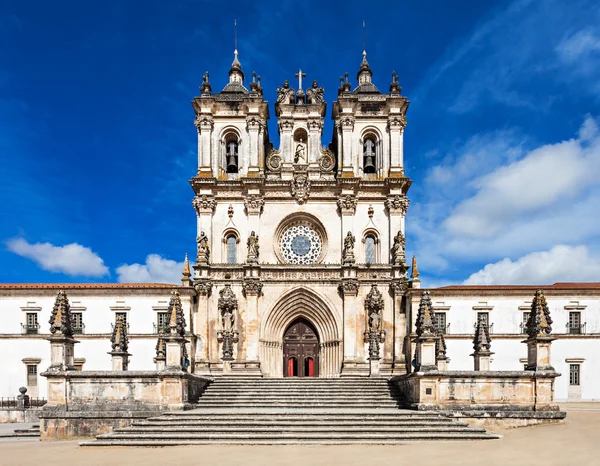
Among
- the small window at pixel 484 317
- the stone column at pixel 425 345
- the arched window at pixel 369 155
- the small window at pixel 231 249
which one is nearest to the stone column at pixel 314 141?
the arched window at pixel 369 155

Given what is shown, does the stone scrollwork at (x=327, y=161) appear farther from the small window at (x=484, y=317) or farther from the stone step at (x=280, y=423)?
the stone step at (x=280, y=423)

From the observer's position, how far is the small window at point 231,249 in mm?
33625

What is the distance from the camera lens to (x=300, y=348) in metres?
33.3

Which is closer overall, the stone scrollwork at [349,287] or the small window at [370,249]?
the stone scrollwork at [349,287]

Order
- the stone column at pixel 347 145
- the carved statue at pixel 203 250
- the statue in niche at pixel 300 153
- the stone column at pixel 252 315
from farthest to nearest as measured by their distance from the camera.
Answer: the statue in niche at pixel 300 153, the stone column at pixel 347 145, the carved statue at pixel 203 250, the stone column at pixel 252 315

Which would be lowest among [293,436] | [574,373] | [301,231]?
[574,373]

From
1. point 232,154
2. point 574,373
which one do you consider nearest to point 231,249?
point 232,154

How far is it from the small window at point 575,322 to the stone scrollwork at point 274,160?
21.3 metres

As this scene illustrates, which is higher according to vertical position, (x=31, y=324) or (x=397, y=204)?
(x=397, y=204)

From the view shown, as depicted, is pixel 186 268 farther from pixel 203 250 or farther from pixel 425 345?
pixel 425 345

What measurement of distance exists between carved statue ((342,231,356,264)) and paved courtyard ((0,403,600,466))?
16264 millimetres

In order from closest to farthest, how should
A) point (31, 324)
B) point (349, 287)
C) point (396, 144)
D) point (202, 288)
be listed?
point (349, 287) < point (202, 288) < point (31, 324) < point (396, 144)

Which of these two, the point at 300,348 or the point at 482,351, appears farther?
the point at 300,348

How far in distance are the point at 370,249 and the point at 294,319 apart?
265 inches
